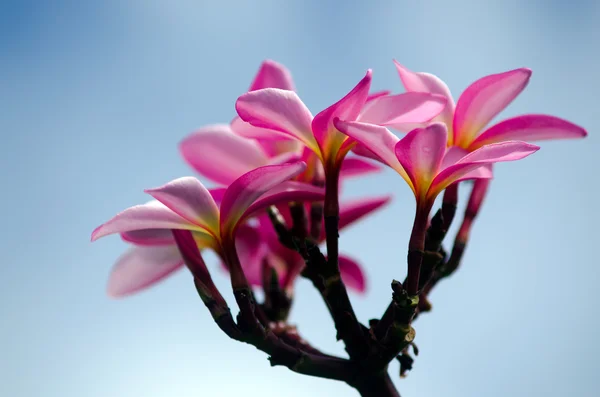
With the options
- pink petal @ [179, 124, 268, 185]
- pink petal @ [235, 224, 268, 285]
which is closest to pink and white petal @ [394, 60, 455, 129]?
pink petal @ [179, 124, 268, 185]

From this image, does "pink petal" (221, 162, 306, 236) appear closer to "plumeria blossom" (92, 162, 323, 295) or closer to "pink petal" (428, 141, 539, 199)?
"plumeria blossom" (92, 162, 323, 295)

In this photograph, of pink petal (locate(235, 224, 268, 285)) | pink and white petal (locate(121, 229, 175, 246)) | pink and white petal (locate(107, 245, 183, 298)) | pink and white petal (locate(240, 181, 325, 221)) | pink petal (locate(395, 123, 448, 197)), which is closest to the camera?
pink petal (locate(395, 123, 448, 197))

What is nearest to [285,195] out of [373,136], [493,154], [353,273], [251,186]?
[251,186]

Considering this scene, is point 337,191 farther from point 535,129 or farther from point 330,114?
point 535,129

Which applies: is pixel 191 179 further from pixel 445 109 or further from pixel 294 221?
pixel 445 109

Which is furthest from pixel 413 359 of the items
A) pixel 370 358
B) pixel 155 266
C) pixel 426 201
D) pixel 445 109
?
pixel 155 266

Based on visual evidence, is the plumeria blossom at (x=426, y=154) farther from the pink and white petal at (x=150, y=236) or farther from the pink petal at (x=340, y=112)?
the pink and white petal at (x=150, y=236)
